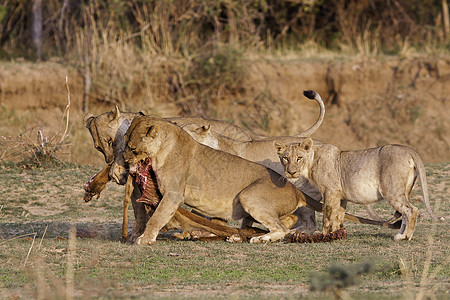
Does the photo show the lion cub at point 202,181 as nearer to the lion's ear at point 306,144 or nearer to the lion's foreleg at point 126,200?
the lion's foreleg at point 126,200

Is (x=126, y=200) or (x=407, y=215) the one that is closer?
(x=126, y=200)

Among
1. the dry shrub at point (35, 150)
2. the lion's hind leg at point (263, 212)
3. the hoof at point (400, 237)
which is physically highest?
the lion's hind leg at point (263, 212)

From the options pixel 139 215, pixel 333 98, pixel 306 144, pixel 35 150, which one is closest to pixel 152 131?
pixel 139 215

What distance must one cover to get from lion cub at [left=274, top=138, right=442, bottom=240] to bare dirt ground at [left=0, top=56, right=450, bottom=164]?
11.1m

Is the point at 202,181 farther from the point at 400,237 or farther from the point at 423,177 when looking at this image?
the point at 423,177

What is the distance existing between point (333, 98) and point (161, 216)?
14.8 meters

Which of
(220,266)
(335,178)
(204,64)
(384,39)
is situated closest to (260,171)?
(335,178)

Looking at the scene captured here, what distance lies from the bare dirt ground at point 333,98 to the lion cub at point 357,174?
1114 cm

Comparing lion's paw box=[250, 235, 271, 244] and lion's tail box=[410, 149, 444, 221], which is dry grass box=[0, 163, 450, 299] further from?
lion's tail box=[410, 149, 444, 221]

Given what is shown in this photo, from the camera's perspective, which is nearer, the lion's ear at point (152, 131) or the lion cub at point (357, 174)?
the lion's ear at point (152, 131)

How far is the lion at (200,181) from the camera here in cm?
805

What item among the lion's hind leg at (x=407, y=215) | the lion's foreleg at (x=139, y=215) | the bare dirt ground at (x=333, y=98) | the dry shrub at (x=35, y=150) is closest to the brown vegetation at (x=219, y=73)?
the bare dirt ground at (x=333, y=98)

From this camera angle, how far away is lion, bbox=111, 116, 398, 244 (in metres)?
8.05

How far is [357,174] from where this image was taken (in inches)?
349
